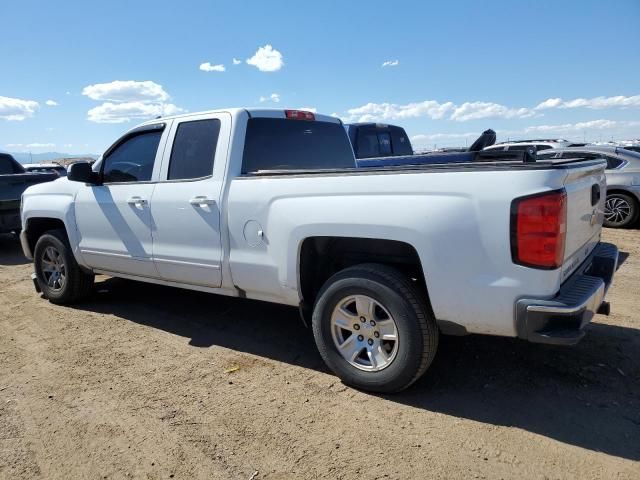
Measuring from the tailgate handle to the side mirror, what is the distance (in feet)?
14.4

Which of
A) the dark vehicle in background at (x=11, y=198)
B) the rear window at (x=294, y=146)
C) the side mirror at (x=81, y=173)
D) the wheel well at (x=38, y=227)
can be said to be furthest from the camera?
the dark vehicle in background at (x=11, y=198)

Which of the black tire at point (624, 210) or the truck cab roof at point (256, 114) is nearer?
the truck cab roof at point (256, 114)

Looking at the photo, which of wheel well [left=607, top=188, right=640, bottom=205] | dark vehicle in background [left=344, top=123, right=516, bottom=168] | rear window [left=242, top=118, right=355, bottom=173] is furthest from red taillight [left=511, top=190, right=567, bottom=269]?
wheel well [left=607, top=188, right=640, bottom=205]

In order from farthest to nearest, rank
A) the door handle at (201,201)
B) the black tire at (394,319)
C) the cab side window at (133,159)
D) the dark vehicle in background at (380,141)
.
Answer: the dark vehicle in background at (380,141)
the cab side window at (133,159)
the door handle at (201,201)
the black tire at (394,319)

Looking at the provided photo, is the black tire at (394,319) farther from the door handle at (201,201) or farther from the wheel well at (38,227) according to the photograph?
the wheel well at (38,227)

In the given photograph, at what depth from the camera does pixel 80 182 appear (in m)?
5.01

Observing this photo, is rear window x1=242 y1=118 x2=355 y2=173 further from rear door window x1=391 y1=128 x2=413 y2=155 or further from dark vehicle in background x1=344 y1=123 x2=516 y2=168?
rear door window x1=391 y1=128 x2=413 y2=155

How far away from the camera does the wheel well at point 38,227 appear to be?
18.1 ft

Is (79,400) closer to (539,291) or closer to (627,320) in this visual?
(539,291)

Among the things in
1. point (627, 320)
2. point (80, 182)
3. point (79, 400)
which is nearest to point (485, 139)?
point (627, 320)

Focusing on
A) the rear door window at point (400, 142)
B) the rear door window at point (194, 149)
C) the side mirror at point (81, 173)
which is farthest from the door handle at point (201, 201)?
the rear door window at point (400, 142)

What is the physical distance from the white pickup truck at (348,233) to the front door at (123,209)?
2 cm

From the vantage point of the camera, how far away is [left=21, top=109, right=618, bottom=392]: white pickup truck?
8.56 feet

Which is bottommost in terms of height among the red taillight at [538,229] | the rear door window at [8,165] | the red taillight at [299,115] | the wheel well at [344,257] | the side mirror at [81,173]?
the wheel well at [344,257]
